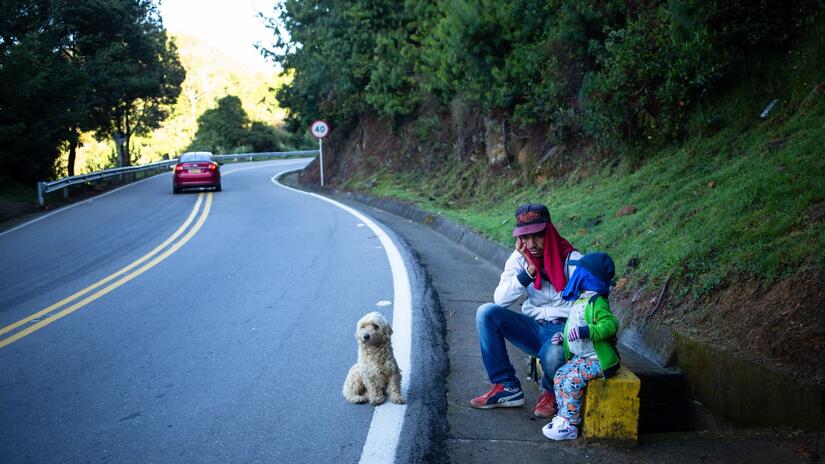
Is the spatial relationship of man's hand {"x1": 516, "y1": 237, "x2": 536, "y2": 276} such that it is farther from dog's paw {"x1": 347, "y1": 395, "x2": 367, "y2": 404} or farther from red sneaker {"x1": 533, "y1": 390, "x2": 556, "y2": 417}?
dog's paw {"x1": 347, "y1": 395, "x2": 367, "y2": 404}

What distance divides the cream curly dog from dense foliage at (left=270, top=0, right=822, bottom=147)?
663cm

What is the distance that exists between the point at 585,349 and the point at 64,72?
83.6 ft

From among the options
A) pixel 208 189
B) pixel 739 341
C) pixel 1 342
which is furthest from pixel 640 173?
pixel 208 189

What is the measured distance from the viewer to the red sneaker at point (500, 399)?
15.9 ft

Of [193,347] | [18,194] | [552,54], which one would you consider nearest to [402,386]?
[193,347]

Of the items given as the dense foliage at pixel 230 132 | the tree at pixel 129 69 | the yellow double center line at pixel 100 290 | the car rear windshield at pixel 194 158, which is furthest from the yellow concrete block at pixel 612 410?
the dense foliage at pixel 230 132

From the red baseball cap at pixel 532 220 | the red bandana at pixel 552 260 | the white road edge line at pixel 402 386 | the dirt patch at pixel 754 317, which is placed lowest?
the white road edge line at pixel 402 386

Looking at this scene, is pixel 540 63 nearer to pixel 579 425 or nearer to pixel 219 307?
pixel 219 307

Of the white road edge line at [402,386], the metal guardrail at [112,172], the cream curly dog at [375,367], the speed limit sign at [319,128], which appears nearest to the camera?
the white road edge line at [402,386]

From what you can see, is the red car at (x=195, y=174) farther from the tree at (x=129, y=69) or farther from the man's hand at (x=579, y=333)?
the man's hand at (x=579, y=333)

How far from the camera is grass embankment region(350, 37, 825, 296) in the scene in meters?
5.61

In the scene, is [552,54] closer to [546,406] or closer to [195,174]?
[546,406]

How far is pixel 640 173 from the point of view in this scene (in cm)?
1030

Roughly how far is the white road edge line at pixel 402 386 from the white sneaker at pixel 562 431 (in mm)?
932
